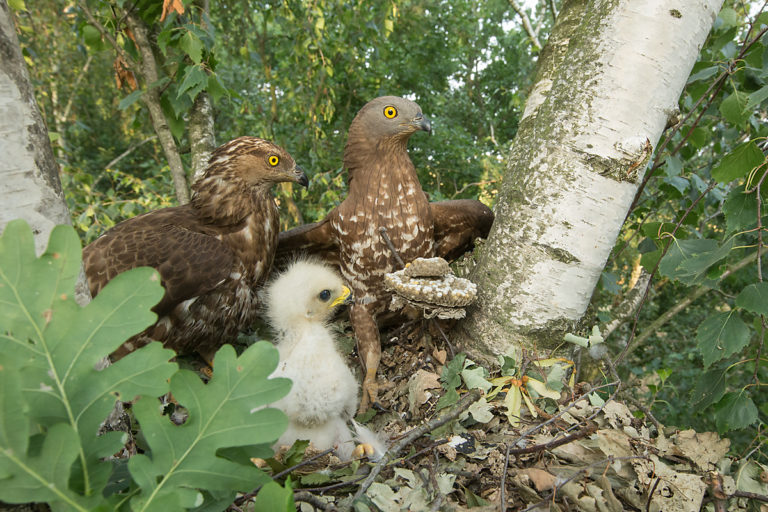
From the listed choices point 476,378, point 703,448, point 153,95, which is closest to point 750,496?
point 703,448

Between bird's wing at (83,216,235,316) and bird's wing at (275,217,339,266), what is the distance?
0.46 m

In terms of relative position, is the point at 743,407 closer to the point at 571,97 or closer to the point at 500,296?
the point at 500,296

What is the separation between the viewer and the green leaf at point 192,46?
8.30 feet

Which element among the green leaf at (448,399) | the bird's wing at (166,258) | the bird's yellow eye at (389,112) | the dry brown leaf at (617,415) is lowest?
the green leaf at (448,399)

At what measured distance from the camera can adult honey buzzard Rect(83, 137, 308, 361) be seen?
2143 millimetres

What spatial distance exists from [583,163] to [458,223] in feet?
2.92

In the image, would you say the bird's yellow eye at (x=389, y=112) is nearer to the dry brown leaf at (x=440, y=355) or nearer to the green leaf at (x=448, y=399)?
the dry brown leaf at (x=440, y=355)

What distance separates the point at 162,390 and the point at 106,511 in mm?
199

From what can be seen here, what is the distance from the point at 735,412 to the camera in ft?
5.82

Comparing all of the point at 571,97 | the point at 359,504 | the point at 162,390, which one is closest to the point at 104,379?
the point at 162,390

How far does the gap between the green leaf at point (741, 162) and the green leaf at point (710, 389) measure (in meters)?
0.76

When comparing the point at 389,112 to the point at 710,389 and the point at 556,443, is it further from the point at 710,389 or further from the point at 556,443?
the point at 710,389

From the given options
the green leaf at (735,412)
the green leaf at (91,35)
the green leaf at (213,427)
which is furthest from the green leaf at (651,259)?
the green leaf at (91,35)

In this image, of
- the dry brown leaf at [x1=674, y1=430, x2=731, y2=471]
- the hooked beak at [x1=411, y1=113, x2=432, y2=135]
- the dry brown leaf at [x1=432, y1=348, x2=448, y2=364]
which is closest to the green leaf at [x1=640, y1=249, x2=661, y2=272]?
the dry brown leaf at [x1=674, y1=430, x2=731, y2=471]
